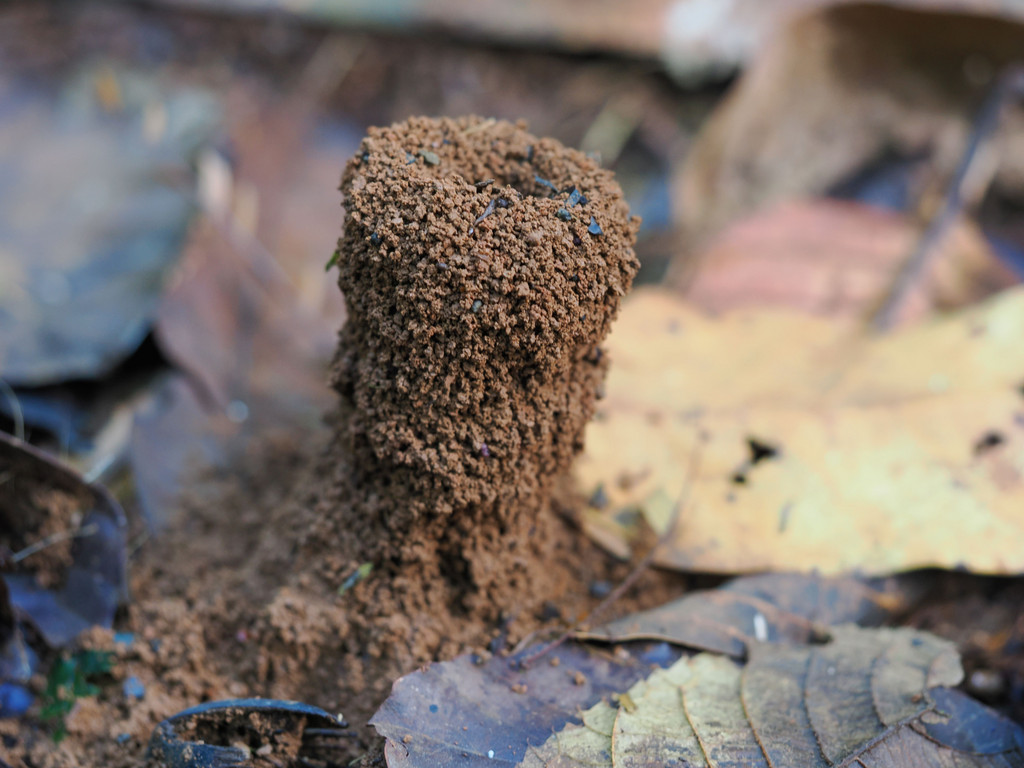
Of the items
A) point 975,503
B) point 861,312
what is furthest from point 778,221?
point 975,503

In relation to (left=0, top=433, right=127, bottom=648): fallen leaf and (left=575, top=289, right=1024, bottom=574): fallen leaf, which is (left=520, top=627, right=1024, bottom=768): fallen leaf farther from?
(left=0, top=433, right=127, bottom=648): fallen leaf

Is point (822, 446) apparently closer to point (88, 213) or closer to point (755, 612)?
point (755, 612)

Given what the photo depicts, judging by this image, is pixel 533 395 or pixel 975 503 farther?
pixel 975 503

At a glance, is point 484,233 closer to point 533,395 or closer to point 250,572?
→ point 533,395

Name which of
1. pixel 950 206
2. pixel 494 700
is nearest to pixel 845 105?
pixel 950 206

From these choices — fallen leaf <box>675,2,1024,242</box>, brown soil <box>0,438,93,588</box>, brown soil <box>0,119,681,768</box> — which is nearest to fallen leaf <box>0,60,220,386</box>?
brown soil <box>0,438,93,588</box>

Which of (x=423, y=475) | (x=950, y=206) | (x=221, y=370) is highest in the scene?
(x=950, y=206)
